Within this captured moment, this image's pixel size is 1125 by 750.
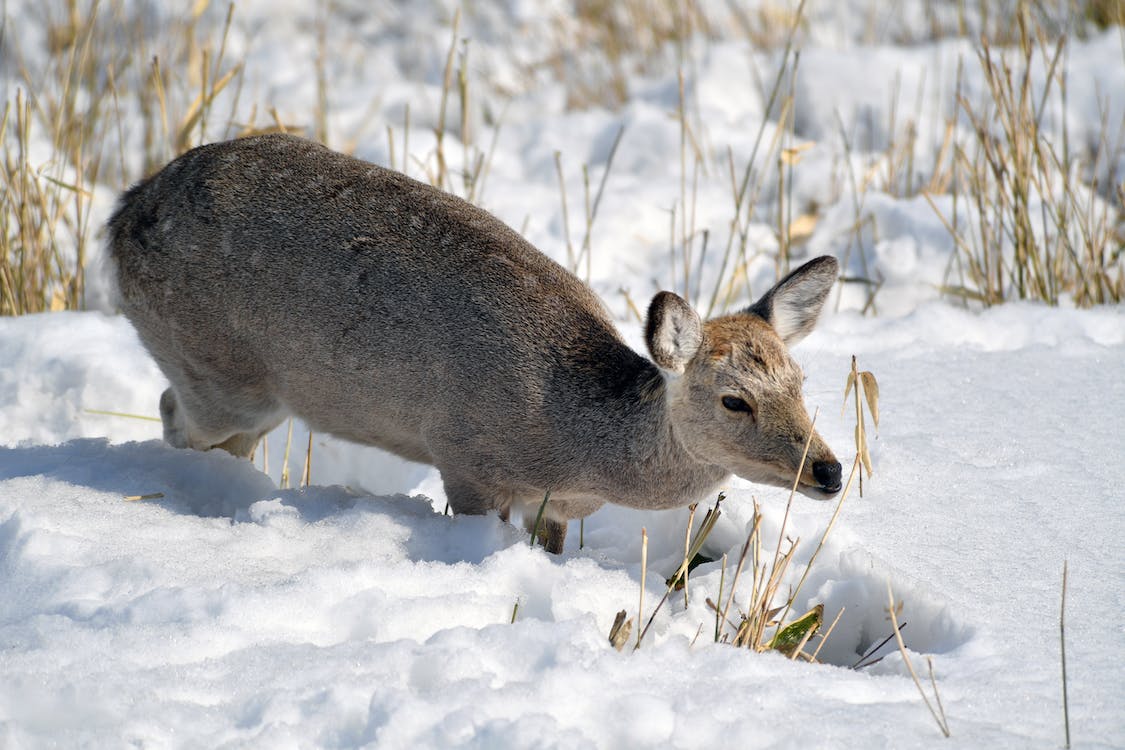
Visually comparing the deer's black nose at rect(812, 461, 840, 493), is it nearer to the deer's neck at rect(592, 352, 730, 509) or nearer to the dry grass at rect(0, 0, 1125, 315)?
A: the deer's neck at rect(592, 352, 730, 509)

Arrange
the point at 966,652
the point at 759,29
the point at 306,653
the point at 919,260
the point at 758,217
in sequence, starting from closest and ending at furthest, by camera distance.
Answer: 1. the point at 306,653
2. the point at 966,652
3. the point at 919,260
4. the point at 758,217
5. the point at 759,29

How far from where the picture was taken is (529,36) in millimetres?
10789

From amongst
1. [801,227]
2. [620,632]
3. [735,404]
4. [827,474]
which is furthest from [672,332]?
[801,227]

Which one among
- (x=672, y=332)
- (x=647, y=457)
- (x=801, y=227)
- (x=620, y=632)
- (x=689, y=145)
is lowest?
(x=620, y=632)

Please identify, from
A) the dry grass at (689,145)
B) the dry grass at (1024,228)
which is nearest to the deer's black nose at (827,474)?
the dry grass at (689,145)

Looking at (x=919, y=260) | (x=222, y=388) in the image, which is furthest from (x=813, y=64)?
(x=222, y=388)

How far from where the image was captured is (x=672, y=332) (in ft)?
11.3

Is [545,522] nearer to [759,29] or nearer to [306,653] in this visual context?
[306,653]

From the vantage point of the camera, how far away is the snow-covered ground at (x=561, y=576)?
8.34ft

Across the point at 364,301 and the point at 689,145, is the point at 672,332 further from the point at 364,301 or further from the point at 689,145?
the point at 689,145

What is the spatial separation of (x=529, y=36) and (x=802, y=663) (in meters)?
8.68

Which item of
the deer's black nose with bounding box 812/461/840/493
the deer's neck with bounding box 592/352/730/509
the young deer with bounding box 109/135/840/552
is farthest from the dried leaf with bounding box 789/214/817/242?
the deer's black nose with bounding box 812/461/840/493

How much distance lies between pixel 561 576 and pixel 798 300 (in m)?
1.12

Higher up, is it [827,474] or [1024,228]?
[1024,228]
